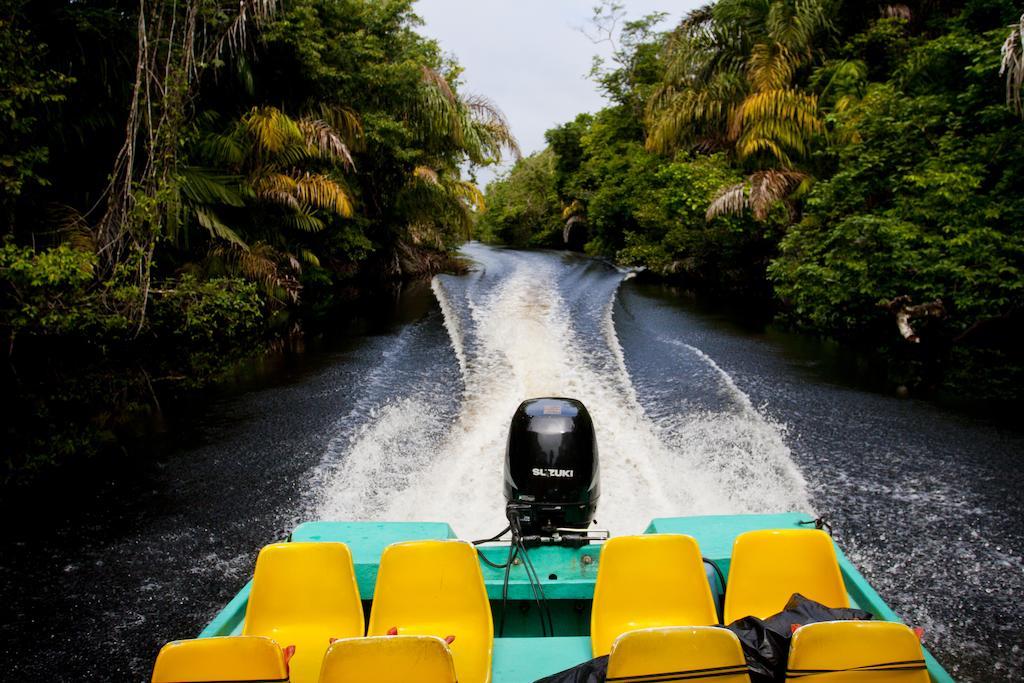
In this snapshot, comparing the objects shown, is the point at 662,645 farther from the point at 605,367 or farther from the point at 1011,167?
the point at 1011,167

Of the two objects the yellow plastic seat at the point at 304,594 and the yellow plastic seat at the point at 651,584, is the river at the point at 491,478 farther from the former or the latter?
the yellow plastic seat at the point at 651,584

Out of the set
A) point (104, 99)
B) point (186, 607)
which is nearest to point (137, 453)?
point (186, 607)

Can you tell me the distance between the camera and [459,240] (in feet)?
90.9

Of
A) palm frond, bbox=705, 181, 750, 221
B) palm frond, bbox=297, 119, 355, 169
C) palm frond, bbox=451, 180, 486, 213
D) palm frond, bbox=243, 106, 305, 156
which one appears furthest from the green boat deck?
palm frond, bbox=451, 180, 486, 213

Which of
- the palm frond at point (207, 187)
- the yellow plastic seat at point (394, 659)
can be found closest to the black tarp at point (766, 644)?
the yellow plastic seat at point (394, 659)

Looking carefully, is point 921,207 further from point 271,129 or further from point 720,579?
point 271,129

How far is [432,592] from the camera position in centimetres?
366

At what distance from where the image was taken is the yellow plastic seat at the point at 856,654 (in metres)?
2.75

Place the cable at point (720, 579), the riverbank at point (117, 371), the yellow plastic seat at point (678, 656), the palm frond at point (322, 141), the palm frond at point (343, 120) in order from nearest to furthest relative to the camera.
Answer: the yellow plastic seat at point (678, 656) → the cable at point (720, 579) → the riverbank at point (117, 371) → the palm frond at point (322, 141) → the palm frond at point (343, 120)

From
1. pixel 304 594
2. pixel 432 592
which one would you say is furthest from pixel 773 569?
pixel 304 594

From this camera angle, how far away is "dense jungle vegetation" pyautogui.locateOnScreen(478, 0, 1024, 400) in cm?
1079

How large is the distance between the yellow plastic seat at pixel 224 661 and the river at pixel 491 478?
2528mm

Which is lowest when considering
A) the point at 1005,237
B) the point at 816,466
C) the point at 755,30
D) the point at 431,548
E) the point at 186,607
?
the point at 186,607

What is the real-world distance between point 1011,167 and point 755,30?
9.59 meters
